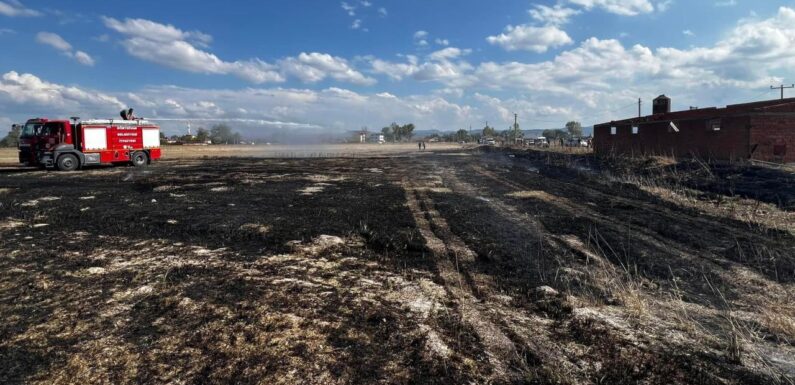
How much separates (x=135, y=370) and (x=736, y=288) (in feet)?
21.8

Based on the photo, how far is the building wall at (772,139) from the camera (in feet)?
77.1

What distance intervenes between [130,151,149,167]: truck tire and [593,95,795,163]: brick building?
32676 millimetres

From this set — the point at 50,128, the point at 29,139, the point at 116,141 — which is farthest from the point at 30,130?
the point at 116,141

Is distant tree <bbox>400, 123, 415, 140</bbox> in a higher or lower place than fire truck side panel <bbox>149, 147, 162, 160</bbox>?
higher

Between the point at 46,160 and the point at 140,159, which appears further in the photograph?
the point at 140,159

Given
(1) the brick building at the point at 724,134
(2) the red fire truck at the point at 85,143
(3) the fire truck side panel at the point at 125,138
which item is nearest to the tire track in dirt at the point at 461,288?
(2) the red fire truck at the point at 85,143

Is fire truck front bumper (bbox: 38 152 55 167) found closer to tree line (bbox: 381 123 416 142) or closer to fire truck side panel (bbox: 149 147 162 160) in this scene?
fire truck side panel (bbox: 149 147 162 160)

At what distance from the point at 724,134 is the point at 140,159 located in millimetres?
34868

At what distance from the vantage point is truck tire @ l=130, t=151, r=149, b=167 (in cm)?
2548

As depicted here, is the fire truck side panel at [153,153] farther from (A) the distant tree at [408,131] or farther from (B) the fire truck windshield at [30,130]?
(A) the distant tree at [408,131]

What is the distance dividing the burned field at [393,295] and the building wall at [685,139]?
1741 centimetres

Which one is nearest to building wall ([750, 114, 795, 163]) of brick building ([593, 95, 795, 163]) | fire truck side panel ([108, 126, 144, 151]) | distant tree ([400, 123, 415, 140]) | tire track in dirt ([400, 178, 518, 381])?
brick building ([593, 95, 795, 163])

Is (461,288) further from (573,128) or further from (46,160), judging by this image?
(573,128)

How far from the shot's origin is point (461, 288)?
5145 mm
